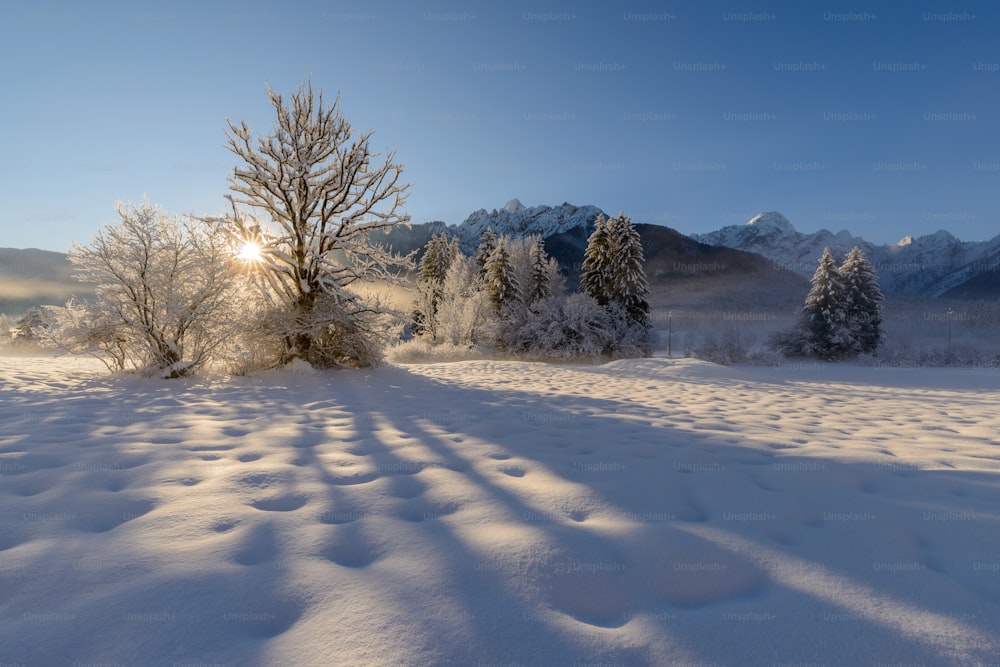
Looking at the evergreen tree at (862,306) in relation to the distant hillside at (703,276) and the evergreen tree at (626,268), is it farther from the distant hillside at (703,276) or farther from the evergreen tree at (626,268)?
the distant hillside at (703,276)

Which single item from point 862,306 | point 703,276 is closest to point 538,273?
point 862,306

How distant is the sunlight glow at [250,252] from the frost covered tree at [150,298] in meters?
0.31

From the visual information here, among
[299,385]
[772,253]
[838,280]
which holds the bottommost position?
[299,385]

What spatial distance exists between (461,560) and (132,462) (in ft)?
9.07

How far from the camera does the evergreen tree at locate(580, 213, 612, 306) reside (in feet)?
82.5

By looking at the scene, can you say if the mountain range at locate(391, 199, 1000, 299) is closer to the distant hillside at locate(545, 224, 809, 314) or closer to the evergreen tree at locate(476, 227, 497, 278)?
the distant hillside at locate(545, 224, 809, 314)

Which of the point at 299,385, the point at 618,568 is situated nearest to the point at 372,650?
the point at 618,568

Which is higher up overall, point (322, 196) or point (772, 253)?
point (772, 253)

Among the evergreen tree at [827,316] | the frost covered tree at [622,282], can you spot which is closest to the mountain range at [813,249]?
the evergreen tree at [827,316]

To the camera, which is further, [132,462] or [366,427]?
[366,427]

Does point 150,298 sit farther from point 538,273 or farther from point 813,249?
point 813,249

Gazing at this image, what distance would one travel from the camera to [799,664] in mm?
1278

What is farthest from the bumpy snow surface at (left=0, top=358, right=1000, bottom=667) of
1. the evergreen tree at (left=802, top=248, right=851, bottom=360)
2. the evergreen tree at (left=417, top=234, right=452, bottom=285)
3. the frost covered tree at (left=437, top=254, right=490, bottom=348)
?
the evergreen tree at (left=417, top=234, right=452, bottom=285)

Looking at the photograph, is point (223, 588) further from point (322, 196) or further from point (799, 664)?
point (322, 196)
